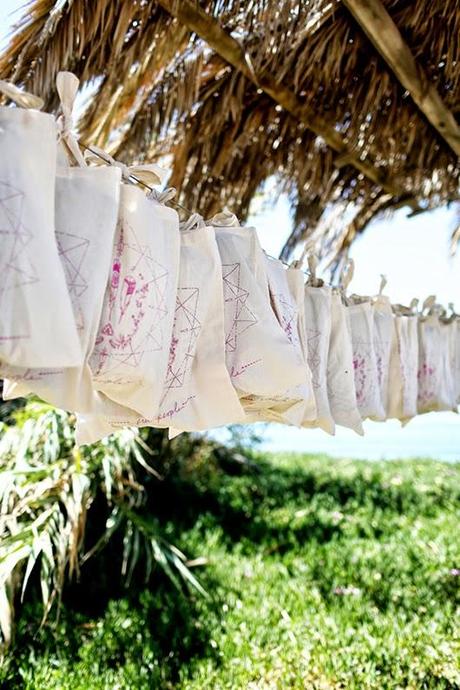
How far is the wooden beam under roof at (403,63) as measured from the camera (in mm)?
1376

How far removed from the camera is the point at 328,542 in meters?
2.80

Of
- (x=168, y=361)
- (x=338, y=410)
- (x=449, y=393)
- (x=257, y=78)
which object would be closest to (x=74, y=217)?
(x=168, y=361)

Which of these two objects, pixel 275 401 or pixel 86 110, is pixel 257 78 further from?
pixel 275 401

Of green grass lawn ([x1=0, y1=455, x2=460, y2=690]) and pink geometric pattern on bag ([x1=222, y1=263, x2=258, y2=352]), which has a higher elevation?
pink geometric pattern on bag ([x1=222, y1=263, x2=258, y2=352])

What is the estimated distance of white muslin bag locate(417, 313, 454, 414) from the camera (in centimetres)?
164

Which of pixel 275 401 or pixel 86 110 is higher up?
pixel 86 110

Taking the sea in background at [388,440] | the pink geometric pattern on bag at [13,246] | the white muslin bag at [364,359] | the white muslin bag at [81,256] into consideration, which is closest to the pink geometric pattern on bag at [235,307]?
the white muslin bag at [81,256]

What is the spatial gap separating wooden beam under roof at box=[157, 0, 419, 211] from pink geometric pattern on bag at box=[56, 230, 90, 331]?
32.0 inches

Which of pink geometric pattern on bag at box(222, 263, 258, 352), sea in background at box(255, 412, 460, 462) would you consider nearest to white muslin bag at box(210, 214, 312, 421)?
pink geometric pattern on bag at box(222, 263, 258, 352)

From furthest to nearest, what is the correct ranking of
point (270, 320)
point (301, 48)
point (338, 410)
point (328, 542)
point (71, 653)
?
point (328, 542)
point (71, 653)
point (301, 48)
point (338, 410)
point (270, 320)

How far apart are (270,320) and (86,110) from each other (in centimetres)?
108

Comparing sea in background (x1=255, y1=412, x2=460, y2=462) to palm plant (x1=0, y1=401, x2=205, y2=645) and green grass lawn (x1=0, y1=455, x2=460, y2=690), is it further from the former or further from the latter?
palm plant (x1=0, y1=401, x2=205, y2=645)

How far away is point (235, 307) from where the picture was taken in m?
0.94

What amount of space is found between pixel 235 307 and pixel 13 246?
0.40m
